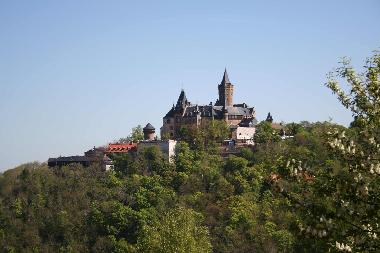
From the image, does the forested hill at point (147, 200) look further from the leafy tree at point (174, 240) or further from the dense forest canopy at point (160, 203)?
the leafy tree at point (174, 240)

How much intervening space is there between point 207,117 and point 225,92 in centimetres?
853

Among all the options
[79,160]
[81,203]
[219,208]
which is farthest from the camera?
[79,160]

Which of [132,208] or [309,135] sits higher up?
[309,135]

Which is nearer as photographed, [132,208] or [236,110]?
[132,208]

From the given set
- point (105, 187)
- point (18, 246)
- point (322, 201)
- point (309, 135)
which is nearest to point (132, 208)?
point (105, 187)

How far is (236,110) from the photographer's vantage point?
289ft

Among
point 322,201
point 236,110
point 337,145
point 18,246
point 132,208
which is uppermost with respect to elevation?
point 236,110

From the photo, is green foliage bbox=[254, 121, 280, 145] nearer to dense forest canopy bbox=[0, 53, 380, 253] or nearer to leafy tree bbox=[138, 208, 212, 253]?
dense forest canopy bbox=[0, 53, 380, 253]

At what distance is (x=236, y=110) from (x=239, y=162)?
20.4m

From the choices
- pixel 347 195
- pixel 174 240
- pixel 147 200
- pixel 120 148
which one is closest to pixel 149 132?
pixel 120 148

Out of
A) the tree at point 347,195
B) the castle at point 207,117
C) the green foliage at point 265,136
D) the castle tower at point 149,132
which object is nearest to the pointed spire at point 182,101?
the castle at point 207,117

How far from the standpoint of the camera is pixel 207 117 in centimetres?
8444

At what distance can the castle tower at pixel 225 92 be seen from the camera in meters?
90.8

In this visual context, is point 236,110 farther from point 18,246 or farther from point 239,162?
point 18,246
